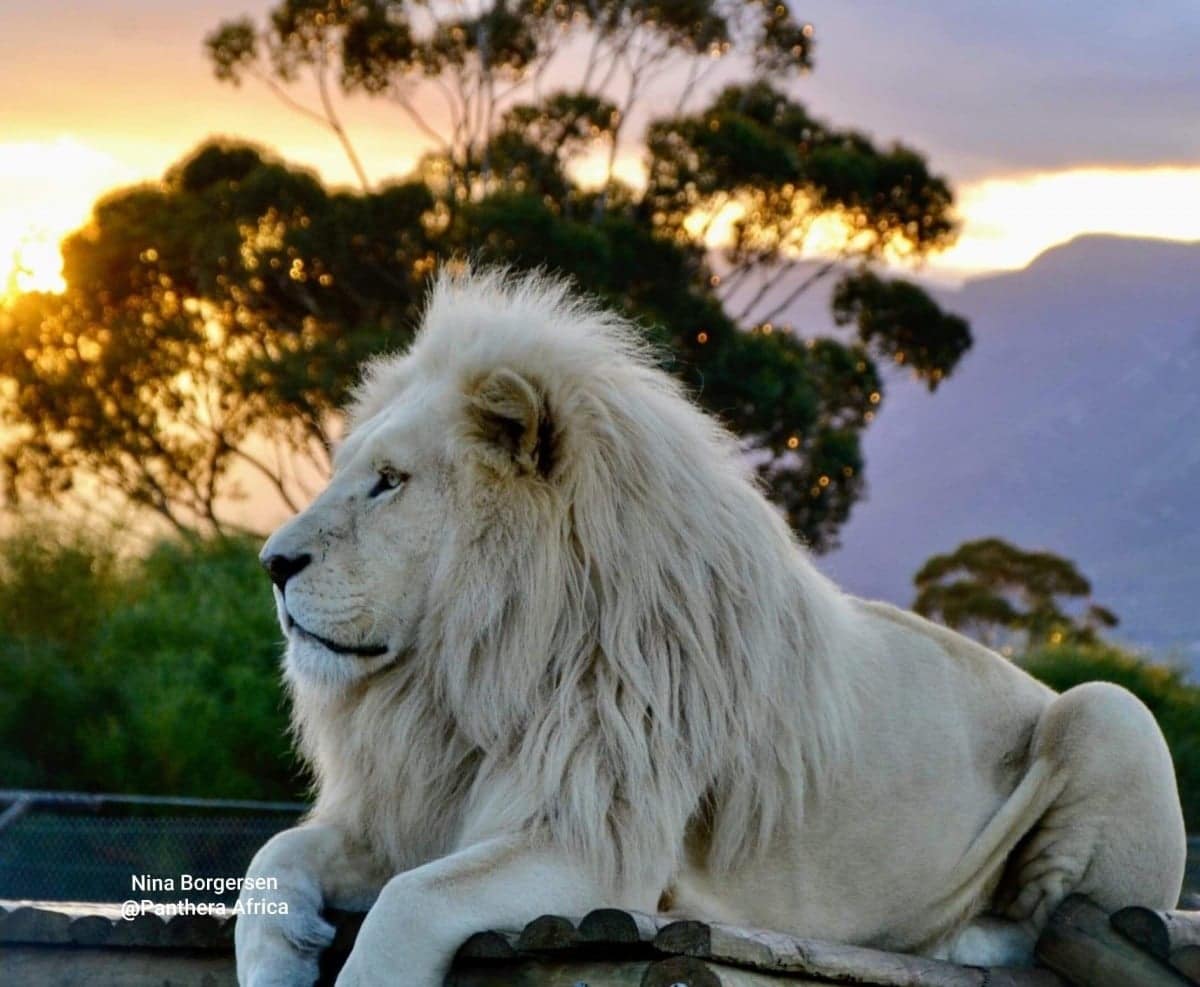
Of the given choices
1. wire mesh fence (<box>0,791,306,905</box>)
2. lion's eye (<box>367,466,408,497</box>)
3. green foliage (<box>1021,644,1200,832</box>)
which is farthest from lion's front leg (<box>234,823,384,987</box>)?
green foliage (<box>1021,644,1200,832</box>)

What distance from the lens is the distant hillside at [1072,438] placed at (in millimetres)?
102312

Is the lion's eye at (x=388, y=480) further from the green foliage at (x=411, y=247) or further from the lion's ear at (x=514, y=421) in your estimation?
the green foliage at (x=411, y=247)

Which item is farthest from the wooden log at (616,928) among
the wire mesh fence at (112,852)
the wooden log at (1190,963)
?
the wire mesh fence at (112,852)

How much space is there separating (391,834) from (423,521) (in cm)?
66

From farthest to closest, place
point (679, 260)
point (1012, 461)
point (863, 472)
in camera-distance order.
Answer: point (1012, 461) < point (863, 472) < point (679, 260)

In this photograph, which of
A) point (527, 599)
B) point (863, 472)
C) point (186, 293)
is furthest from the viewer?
point (186, 293)

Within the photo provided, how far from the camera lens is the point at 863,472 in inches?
1092

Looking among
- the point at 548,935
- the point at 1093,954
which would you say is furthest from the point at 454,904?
the point at 1093,954

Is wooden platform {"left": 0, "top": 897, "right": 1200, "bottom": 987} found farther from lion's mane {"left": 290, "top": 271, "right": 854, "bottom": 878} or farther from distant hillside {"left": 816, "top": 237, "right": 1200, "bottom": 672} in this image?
distant hillside {"left": 816, "top": 237, "right": 1200, "bottom": 672}

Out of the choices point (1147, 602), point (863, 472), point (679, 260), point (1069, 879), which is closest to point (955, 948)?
point (1069, 879)

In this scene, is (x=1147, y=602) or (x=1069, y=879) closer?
(x=1069, y=879)

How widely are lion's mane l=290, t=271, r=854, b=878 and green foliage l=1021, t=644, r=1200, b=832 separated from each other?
9.71m

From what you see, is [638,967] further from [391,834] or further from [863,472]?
[863,472]

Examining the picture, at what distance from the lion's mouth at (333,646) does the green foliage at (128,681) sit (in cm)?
857
